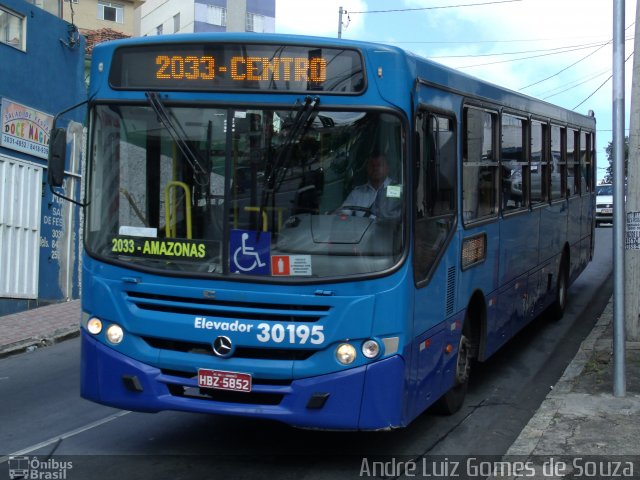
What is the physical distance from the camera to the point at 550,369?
9453mm

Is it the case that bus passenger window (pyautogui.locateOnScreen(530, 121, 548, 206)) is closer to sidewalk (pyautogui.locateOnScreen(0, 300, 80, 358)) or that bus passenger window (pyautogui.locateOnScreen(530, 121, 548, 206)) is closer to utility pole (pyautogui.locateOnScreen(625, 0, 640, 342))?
utility pole (pyautogui.locateOnScreen(625, 0, 640, 342))

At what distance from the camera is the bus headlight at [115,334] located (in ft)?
18.6

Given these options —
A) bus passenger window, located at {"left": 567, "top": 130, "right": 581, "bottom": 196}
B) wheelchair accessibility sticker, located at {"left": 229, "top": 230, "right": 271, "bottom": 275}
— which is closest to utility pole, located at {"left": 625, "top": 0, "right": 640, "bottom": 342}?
bus passenger window, located at {"left": 567, "top": 130, "right": 581, "bottom": 196}

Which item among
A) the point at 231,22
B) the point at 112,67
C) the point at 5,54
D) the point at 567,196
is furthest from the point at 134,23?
the point at 112,67

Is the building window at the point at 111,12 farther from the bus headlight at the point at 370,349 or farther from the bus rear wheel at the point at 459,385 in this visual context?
the bus headlight at the point at 370,349

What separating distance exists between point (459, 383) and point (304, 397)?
2.40 m

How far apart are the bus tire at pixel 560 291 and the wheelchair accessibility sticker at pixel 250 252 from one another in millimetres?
7654

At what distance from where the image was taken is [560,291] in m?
12.3

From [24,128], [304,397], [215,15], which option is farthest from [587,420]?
[215,15]

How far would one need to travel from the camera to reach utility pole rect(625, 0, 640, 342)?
8.78 meters

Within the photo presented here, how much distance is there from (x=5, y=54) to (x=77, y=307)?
4.63m

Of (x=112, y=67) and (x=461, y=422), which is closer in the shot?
(x=112, y=67)

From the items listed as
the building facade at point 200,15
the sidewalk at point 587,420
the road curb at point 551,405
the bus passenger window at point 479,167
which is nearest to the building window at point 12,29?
the bus passenger window at point 479,167

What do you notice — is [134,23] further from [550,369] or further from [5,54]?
[550,369]
